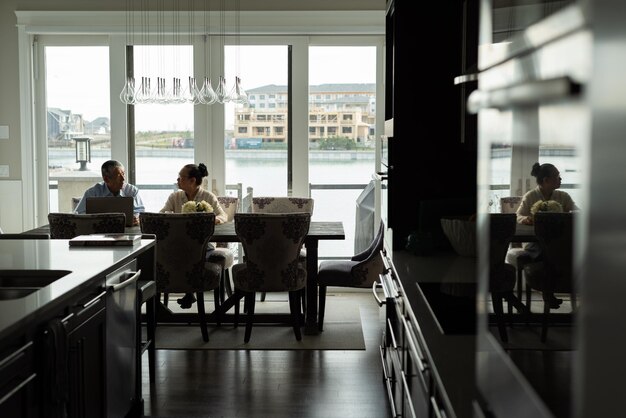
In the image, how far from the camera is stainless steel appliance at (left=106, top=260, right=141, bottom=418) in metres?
3.47

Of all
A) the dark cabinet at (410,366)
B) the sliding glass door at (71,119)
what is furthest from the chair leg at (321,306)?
the sliding glass door at (71,119)

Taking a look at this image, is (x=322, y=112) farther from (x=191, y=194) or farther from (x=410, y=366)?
(x=410, y=366)

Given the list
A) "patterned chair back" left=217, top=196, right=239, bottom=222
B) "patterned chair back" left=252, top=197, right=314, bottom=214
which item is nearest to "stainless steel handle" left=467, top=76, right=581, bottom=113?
"patterned chair back" left=252, top=197, right=314, bottom=214

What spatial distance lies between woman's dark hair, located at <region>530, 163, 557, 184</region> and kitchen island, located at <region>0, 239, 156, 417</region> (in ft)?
6.04

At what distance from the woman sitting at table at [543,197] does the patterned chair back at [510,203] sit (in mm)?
16

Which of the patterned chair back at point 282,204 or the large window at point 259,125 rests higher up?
the large window at point 259,125

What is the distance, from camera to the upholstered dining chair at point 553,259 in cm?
65

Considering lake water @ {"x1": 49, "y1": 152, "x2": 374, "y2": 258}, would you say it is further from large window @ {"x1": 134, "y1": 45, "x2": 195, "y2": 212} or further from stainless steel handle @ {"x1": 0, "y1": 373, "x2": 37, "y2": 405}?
stainless steel handle @ {"x1": 0, "y1": 373, "x2": 37, "y2": 405}

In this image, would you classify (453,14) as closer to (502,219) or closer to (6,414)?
(6,414)

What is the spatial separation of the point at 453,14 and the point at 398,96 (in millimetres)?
479

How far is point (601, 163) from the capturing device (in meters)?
0.54

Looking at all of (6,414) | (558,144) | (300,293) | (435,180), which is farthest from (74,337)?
(300,293)

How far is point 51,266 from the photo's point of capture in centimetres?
338

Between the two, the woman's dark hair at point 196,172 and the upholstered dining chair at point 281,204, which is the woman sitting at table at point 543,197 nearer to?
the woman's dark hair at point 196,172
